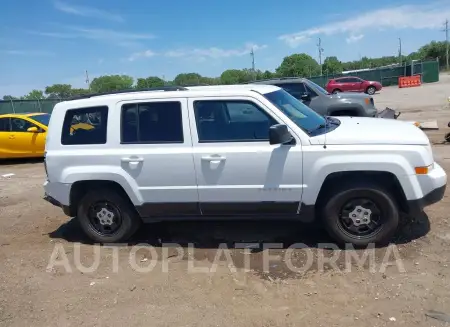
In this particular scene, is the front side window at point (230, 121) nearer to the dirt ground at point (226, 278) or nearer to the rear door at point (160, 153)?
the rear door at point (160, 153)

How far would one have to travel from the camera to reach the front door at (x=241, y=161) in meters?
4.41

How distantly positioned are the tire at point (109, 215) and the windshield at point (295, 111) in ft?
7.12

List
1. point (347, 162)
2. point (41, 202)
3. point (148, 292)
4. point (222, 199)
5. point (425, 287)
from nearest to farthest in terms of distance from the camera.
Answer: point (425, 287) → point (148, 292) → point (347, 162) → point (222, 199) → point (41, 202)

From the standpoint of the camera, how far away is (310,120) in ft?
15.9

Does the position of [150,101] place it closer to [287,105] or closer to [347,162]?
[287,105]

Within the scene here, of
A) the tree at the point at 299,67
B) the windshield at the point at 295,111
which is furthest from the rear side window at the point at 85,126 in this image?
the tree at the point at 299,67

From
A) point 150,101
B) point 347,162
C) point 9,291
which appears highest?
point 150,101

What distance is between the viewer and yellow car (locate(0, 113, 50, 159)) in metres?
11.7

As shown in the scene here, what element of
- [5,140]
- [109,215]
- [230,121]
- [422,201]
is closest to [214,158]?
[230,121]

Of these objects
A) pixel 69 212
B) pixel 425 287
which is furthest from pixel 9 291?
pixel 425 287

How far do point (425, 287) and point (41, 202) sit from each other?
6.39 m

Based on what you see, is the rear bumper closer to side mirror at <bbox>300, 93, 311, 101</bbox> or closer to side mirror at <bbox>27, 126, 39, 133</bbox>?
side mirror at <bbox>300, 93, 311, 101</bbox>

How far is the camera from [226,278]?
13.6 feet

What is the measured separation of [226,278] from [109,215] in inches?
72.6
